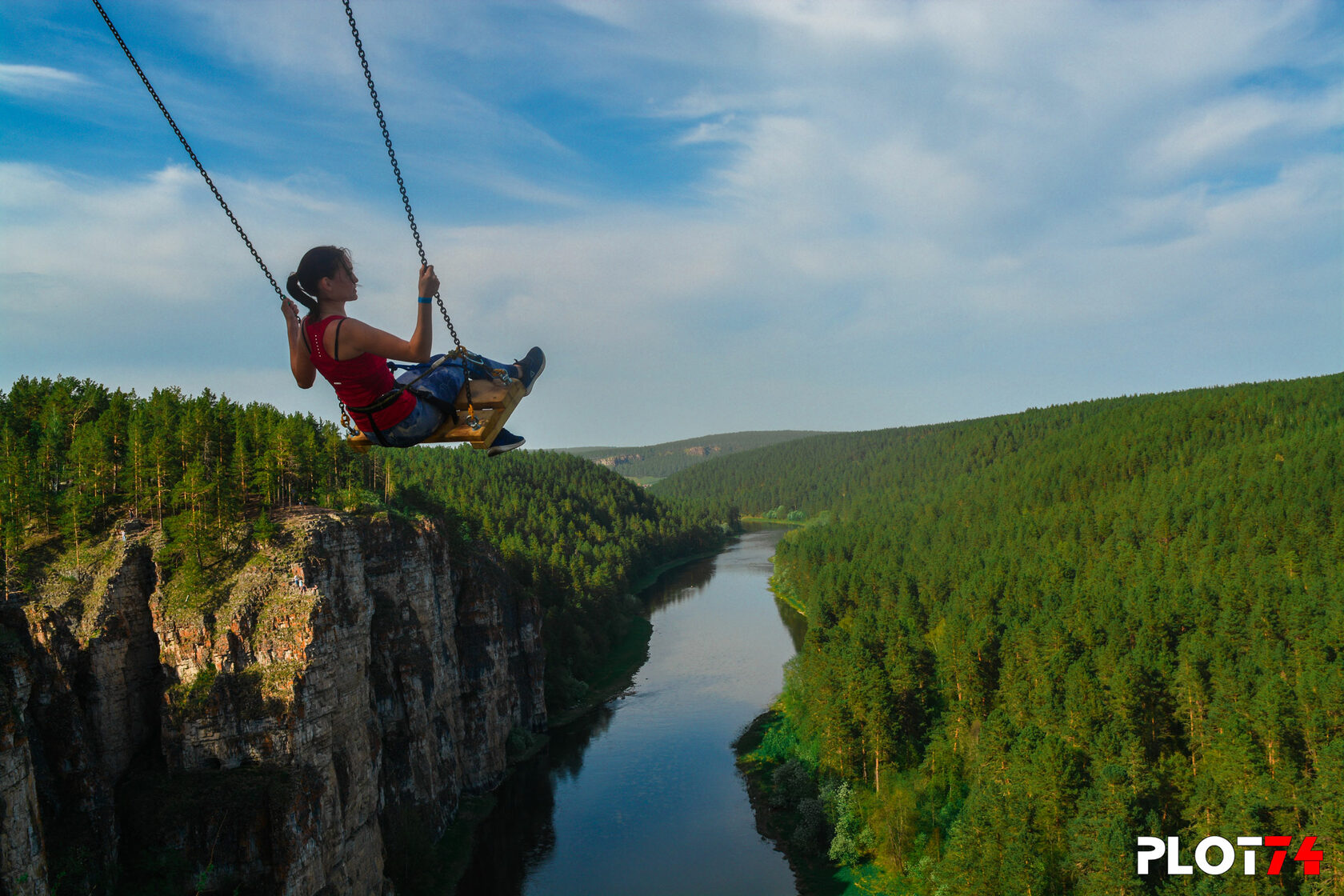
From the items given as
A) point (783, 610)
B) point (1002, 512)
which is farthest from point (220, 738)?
point (1002, 512)

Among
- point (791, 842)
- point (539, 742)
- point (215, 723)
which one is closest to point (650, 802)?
point (791, 842)

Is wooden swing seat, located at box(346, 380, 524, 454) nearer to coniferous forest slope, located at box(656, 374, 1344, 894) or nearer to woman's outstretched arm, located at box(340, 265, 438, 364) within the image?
woman's outstretched arm, located at box(340, 265, 438, 364)

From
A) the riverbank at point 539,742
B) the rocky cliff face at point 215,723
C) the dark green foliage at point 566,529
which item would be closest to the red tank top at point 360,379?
the rocky cliff face at point 215,723

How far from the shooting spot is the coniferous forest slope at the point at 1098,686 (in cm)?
2714

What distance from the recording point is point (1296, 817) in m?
26.3

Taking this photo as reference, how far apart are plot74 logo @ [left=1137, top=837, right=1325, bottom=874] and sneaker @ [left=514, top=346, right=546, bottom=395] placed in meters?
25.3

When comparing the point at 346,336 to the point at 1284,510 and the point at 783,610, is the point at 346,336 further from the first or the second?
the point at 783,610

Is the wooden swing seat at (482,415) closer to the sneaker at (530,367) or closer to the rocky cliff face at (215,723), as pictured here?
the sneaker at (530,367)

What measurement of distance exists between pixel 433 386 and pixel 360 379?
104 centimetres

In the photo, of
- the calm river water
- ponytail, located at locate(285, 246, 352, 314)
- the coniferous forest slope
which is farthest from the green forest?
the coniferous forest slope

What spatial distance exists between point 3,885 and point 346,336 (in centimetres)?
2143

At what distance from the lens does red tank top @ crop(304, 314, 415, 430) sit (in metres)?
7.26

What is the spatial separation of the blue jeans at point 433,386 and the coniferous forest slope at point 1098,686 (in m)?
26.3

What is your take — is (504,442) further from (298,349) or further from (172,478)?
(172,478)
